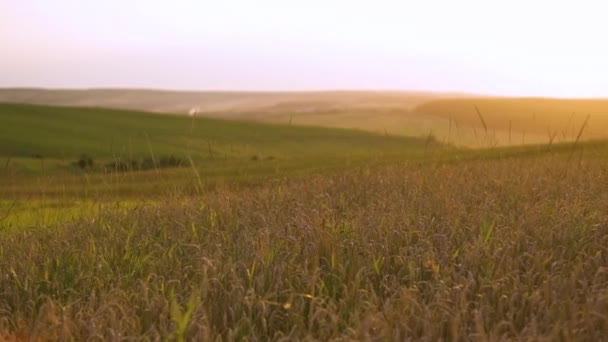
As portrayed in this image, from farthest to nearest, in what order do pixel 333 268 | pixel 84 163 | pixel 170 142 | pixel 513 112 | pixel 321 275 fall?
1. pixel 513 112
2. pixel 170 142
3. pixel 84 163
4. pixel 321 275
5. pixel 333 268

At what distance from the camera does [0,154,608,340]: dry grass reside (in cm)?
388

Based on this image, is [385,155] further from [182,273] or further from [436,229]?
[182,273]

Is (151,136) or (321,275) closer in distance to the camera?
(321,275)

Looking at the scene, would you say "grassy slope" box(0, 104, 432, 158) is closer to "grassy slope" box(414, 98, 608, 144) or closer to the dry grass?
"grassy slope" box(414, 98, 608, 144)

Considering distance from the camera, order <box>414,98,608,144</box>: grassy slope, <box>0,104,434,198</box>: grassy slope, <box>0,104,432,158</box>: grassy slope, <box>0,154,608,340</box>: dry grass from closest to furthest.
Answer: <box>0,154,608,340</box>: dry grass → <box>0,104,434,198</box>: grassy slope → <box>0,104,432,158</box>: grassy slope → <box>414,98,608,144</box>: grassy slope

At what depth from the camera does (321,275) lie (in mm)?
5023

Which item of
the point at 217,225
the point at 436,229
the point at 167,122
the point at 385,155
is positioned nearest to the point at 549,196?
the point at 436,229

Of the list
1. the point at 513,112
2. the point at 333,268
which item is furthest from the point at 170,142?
the point at 333,268

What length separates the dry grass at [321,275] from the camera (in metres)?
3.88

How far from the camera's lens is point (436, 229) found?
6.26 meters

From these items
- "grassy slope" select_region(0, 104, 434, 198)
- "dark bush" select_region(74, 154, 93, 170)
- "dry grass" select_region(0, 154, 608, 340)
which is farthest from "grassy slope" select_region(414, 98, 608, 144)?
"dry grass" select_region(0, 154, 608, 340)

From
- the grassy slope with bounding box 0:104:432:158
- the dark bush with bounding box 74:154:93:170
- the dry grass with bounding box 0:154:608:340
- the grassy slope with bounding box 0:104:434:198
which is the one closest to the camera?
the dry grass with bounding box 0:154:608:340

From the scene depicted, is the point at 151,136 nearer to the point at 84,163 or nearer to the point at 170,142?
the point at 170,142

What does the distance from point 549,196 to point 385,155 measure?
13.9 metres
